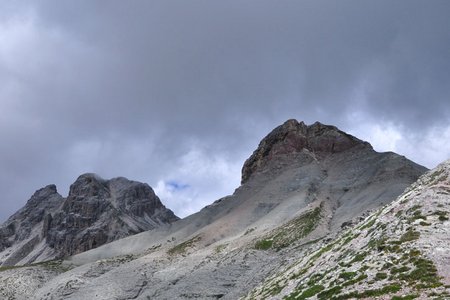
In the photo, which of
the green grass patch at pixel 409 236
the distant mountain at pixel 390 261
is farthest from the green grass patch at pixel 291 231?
the green grass patch at pixel 409 236

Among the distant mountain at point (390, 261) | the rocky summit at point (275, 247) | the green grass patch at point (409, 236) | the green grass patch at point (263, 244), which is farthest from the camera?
the green grass patch at point (263, 244)

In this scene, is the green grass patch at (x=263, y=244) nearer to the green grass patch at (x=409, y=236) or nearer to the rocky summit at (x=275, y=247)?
the rocky summit at (x=275, y=247)

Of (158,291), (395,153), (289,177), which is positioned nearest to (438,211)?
(158,291)

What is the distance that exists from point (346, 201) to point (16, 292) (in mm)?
96757

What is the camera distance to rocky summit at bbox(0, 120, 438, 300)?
42594 mm

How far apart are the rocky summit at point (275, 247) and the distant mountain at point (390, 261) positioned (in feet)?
0.52

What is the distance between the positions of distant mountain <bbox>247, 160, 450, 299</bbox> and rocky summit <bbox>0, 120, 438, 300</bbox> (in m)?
0.16

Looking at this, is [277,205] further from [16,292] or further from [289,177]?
[16,292]

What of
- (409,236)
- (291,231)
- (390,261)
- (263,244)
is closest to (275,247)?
(263,244)

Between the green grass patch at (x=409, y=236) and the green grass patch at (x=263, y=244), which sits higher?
the green grass patch at (x=263, y=244)

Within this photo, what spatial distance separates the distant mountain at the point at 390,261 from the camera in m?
33.8

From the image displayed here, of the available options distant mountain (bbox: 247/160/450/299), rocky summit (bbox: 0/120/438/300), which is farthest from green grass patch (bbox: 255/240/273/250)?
distant mountain (bbox: 247/160/450/299)

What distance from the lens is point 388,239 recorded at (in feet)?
137

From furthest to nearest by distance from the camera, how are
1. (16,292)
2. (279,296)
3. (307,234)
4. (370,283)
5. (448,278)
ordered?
(16,292) < (307,234) < (279,296) < (370,283) < (448,278)
